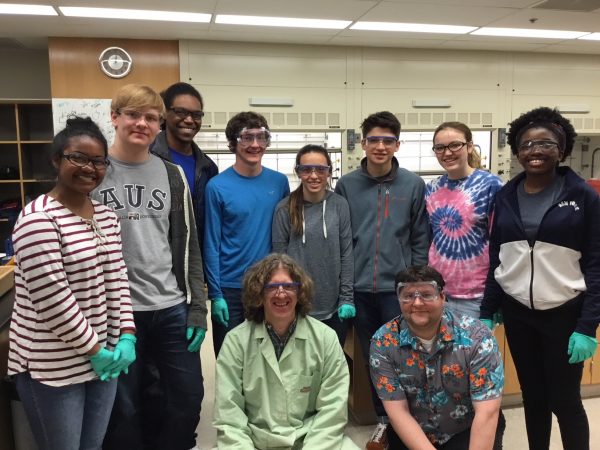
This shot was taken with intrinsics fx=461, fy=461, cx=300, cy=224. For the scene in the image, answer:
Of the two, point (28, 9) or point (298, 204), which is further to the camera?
point (28, 9)

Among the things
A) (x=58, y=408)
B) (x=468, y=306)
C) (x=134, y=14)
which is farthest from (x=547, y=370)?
(x=134, y=14)

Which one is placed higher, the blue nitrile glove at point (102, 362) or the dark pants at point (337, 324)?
the blue nitrile glove at point (102, 362)

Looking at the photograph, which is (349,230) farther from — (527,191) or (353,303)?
(527,191)

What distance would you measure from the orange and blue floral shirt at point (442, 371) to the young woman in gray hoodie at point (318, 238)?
39cm

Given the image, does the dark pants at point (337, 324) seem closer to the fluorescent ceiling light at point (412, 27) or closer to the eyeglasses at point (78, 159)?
the eyeglasses at point (78, 159)

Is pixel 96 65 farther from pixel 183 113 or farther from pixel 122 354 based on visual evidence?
pixel 122 354

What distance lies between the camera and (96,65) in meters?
4.42

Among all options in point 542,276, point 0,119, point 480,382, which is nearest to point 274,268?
point 480,382

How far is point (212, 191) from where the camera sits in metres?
1.98

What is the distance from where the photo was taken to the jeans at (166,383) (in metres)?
1.69

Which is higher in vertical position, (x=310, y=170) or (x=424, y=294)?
(x=310, y=170)

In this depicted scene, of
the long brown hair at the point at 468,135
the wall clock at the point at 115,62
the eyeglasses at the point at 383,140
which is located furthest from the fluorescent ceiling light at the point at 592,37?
the wall clock at the point at 115,62

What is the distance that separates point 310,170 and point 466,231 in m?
0.72

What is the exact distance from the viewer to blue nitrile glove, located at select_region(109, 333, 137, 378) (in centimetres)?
136
